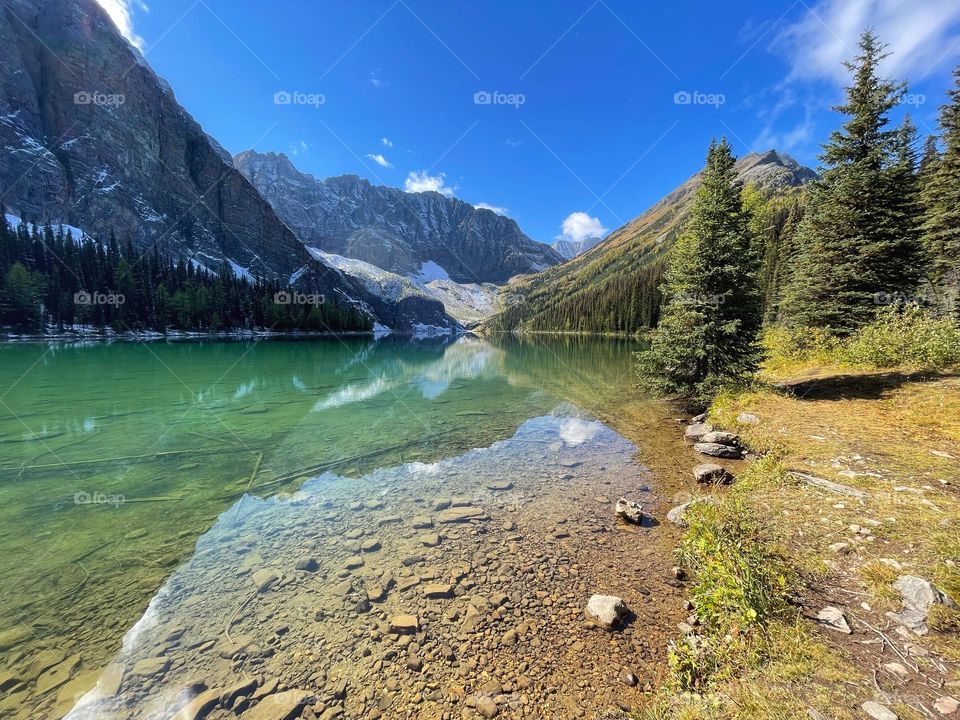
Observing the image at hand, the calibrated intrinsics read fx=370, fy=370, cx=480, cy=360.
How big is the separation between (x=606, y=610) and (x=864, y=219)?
21.9 meters

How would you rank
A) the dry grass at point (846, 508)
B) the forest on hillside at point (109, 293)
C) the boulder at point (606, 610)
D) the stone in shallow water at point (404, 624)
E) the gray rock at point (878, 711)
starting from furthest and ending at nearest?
the forest on hillside at point (109, 293), the stone in shallow water at point (404, 624), the boulder at point (606, 610), the dry grass at point (846, 508), the gray rock at point (878, 711)

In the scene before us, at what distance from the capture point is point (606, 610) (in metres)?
5.68

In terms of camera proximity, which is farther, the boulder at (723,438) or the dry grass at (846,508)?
the boulder at (723,438)

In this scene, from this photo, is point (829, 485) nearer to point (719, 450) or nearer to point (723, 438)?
point (719, 450)

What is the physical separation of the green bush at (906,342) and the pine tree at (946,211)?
3853 mm

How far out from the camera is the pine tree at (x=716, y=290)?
16.0 m

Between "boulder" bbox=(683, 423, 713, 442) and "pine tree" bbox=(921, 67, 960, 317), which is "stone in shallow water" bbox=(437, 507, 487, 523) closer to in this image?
"boulder" bbox=(683, 423, 713, 442)

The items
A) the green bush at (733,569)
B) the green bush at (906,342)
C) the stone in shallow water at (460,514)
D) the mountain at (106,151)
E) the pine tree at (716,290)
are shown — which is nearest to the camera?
the green bush at (733,569)

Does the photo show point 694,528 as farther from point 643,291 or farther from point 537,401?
point 643,291

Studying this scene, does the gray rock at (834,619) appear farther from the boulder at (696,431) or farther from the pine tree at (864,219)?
the pine tree at (864,219)

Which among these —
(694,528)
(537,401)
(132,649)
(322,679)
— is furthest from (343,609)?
(537,401)

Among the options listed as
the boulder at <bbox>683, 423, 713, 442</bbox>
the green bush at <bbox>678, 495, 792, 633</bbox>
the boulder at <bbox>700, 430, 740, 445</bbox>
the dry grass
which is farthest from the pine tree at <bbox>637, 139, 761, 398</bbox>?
the green bush at <bbox>678, 495, 792, 633</bbox>

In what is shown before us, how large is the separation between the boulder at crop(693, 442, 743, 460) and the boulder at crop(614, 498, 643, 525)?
4451 mm

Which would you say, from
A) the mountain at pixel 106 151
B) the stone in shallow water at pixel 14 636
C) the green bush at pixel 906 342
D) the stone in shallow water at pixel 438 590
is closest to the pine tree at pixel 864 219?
the green bush at pixel 906 342
